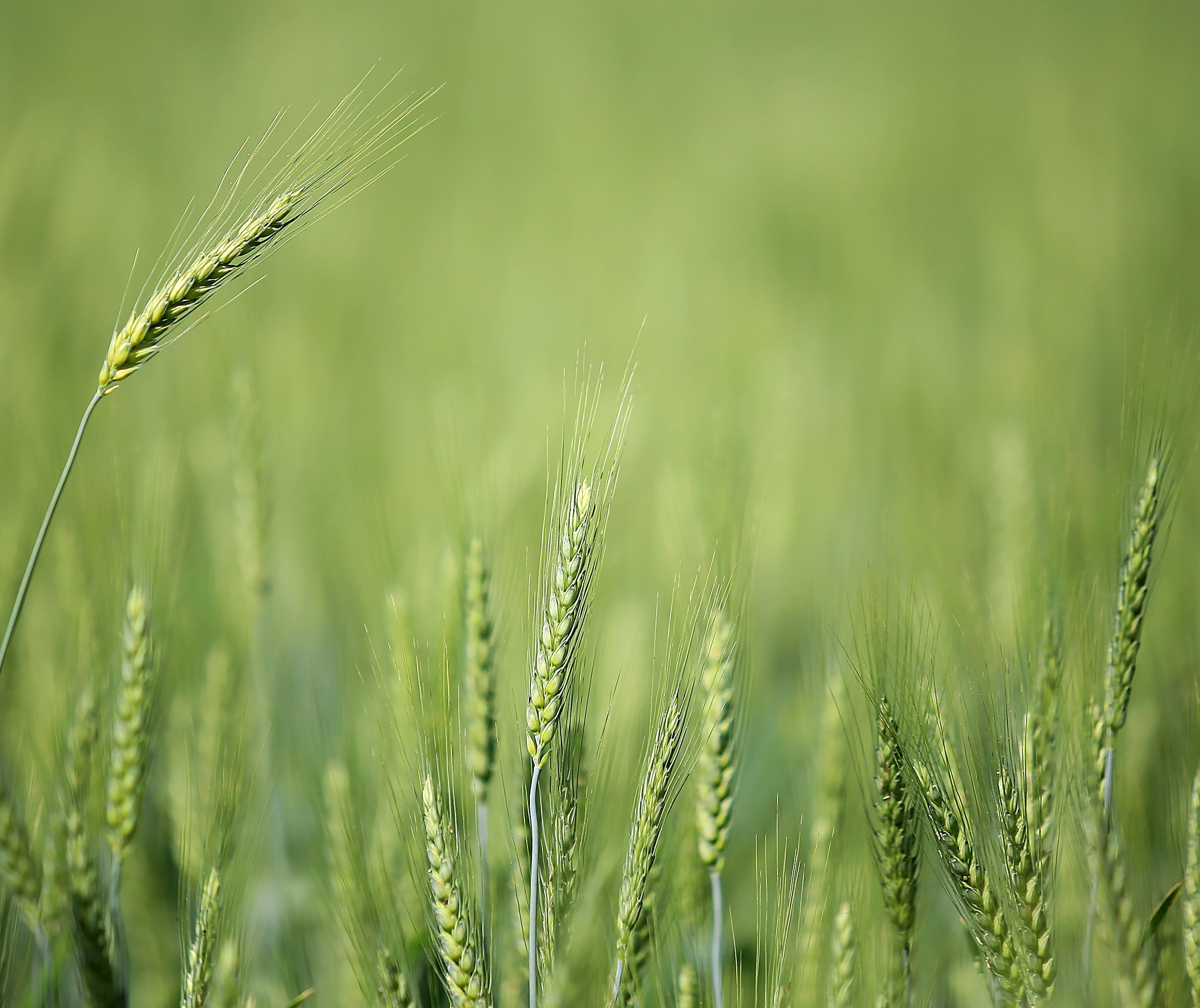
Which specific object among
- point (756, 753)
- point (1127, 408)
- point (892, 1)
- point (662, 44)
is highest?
point (662, 44)

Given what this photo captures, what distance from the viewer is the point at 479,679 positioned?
0.94 m

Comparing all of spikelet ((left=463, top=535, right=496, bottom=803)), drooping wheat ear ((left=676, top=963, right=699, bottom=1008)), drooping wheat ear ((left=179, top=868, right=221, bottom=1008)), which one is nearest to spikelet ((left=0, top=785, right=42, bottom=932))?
drooping wheat ear ((left=179, top=868, right=221, bottom=1008))

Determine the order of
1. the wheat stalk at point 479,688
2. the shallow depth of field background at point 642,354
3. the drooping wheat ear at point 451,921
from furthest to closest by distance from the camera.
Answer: the shallow depth of field background at point 642,354, the wheat stalk at point 479,688, the drooping wheat ear at point 451,921

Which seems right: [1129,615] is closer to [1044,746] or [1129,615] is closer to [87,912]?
[1044,746]

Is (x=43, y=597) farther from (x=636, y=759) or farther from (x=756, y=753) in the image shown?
(x=756, y=753)

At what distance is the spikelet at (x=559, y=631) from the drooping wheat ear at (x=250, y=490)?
803 mm

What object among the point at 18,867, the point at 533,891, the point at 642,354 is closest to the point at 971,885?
the point at 533,891

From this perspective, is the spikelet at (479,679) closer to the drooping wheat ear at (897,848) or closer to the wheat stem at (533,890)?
the wheat stem at (533,890)

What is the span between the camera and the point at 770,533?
179cm

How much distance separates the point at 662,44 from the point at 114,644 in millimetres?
6630

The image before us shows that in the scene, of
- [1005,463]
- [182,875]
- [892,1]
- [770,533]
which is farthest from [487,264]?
[892,1]

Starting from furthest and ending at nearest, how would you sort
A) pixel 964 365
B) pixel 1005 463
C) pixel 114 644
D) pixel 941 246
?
pixel 941 246 < pixel 964 365 < pixel 1005 463 < pixel 114 644

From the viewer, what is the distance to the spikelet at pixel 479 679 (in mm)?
900

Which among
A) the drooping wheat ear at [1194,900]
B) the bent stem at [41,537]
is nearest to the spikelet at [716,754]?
the drooping wheat ear at [1194,900]
